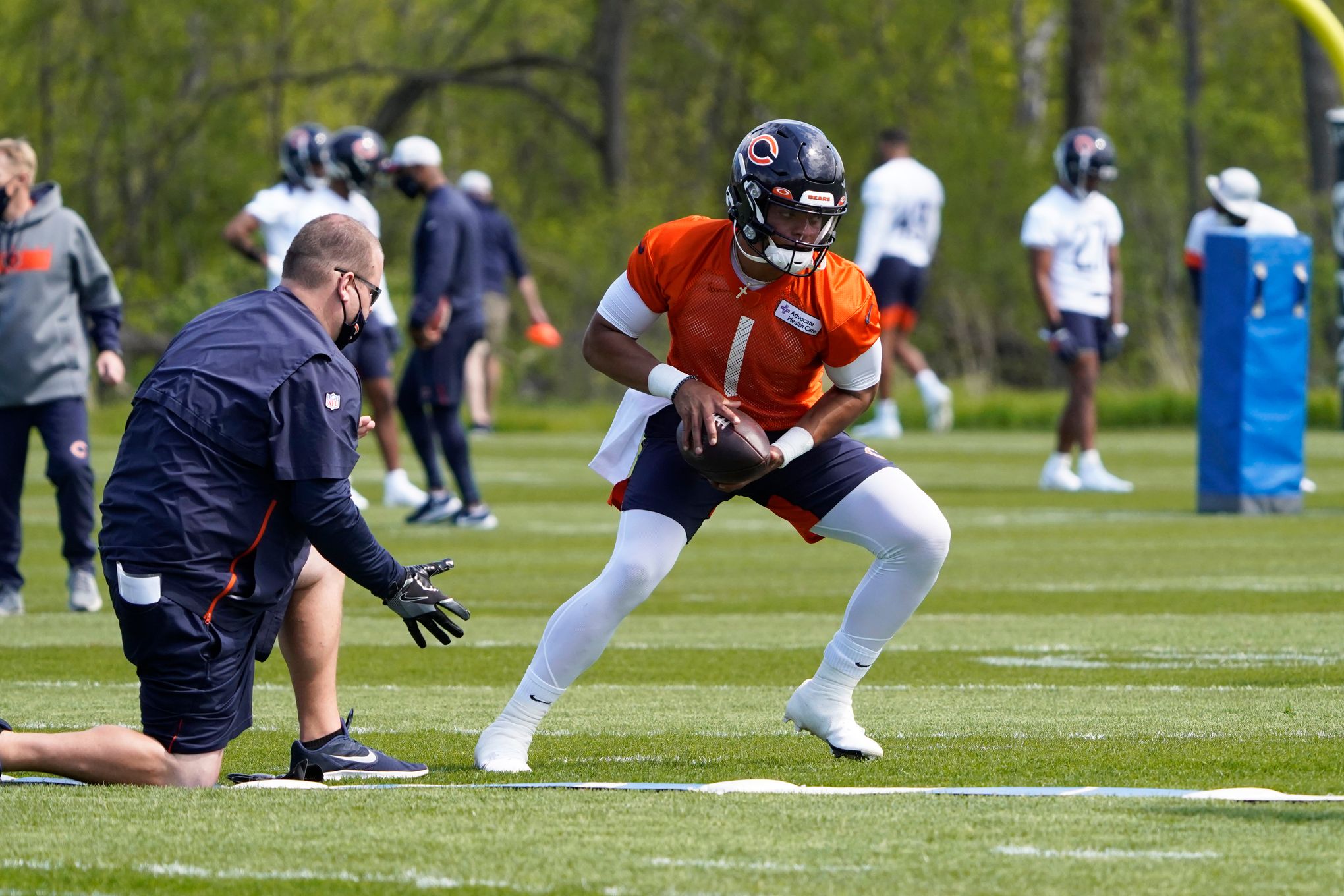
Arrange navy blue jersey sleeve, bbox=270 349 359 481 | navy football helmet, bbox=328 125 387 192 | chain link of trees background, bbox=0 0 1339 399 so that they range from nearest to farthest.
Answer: navy blue jersey sleeve, bbox=270 349 359 481 < navy football helmet, bbox=328 125 387 192 < chain link of trees background, bbox=0 0 1339 399

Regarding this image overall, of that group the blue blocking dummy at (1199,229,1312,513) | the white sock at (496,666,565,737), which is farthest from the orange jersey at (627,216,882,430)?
the blue blocking dummy at (1199,229,1312,513)

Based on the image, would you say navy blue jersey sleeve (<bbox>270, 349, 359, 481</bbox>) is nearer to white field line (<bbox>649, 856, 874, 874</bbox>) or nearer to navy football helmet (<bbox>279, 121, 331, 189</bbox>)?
white field line (<bbox>649, 856, 874, 874</bbox>)

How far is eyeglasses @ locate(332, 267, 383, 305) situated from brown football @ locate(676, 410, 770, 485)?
35.2 inches

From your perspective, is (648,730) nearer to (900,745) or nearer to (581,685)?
(900,745)

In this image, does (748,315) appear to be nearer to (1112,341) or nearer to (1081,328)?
(1081,328)

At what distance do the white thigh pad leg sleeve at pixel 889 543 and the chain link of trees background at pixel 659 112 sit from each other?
23.1 metres

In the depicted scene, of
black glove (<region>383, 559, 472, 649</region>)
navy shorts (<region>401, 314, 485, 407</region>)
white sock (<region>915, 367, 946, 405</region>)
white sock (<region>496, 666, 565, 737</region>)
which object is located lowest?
white sock (<region>915, 367, 946, 405</region>)

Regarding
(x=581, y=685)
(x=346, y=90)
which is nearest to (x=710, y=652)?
(x=581, y=685)

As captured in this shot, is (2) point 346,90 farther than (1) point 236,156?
Yes

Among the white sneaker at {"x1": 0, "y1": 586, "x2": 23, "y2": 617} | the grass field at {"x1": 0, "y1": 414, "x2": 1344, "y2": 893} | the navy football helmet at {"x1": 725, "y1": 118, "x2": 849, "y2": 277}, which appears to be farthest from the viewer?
the white sneaker at {"x1": 0, "y1": 586, "x2": 23, "y2": 617}

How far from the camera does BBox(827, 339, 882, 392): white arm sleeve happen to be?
6.40 metres

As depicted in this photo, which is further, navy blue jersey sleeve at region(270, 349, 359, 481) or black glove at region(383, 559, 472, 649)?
black glove at region(383, 559, 472, 649)

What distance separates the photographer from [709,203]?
44.4 metres

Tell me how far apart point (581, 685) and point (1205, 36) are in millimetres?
43092
